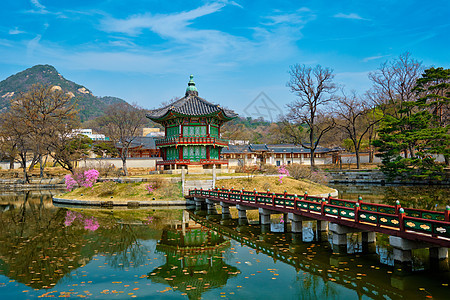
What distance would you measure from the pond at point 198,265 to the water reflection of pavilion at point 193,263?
0.04 metres

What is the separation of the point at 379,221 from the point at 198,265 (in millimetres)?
7787

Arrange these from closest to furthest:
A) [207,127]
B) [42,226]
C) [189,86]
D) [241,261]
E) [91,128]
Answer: [241,261]
[42,226]
[207,127]
[189,86]
[91,128]

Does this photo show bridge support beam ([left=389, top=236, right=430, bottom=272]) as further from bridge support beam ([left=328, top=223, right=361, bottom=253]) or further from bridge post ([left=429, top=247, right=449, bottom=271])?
bridge support beam ([left=328, top=223, right=361, bottom=253])

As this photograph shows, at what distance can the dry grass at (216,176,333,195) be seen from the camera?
34.0 m

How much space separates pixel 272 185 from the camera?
34.6m

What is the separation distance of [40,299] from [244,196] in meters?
15.6

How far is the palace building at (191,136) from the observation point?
43531 mm

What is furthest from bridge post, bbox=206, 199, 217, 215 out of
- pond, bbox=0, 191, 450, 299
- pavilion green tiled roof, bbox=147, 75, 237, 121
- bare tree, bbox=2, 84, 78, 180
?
bare tree, bbox=2, 84, 78, 180

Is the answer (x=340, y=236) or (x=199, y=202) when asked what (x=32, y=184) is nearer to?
(x=199, y=202)

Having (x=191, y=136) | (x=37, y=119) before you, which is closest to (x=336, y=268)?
(x=191, y=136)

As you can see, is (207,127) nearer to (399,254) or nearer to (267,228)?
(267,228)

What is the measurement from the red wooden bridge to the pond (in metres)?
1.35

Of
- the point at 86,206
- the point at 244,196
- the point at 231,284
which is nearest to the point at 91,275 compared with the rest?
the point at 231,284

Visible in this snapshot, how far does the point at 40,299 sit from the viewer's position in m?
10.3
